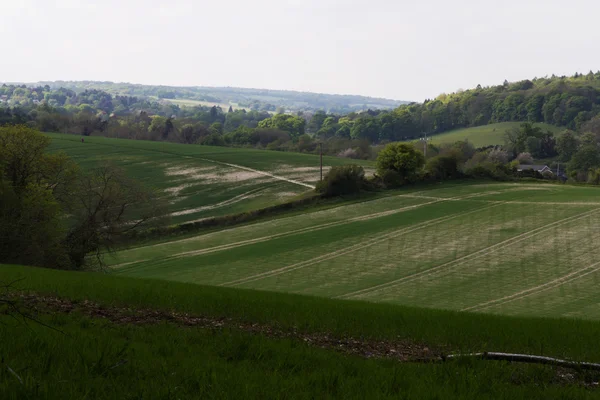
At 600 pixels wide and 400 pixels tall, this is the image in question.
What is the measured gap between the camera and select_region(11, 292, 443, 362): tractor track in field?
10.7 meters

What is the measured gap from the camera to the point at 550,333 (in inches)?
504

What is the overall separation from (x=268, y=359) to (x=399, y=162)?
7391cm

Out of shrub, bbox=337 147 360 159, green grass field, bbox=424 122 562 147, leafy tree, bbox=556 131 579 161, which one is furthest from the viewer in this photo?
green grass field, bbox=424 122 562 147

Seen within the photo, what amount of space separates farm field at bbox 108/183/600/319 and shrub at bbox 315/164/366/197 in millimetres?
3728

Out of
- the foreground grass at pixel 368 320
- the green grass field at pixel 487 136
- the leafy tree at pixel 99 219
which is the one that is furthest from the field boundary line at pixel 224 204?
the green grass field at pixel 487 136

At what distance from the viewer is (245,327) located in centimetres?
1205

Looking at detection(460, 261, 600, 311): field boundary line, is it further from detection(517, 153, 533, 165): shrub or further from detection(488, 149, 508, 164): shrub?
detection(517, 153, 533, 165): shrub

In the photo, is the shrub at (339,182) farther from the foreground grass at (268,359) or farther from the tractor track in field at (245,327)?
the tractor track in field at (245,327)

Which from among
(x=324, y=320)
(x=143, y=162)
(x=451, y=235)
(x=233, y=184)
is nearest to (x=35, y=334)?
(x=324, y=320)

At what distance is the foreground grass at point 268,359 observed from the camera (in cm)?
682

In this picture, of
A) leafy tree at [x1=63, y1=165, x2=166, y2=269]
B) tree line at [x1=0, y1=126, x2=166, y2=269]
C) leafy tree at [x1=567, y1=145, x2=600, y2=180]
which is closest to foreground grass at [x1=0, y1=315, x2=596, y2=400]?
tree line at [x1=0, y1=126, x2=166, y2=269]

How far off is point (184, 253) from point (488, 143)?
140 meters

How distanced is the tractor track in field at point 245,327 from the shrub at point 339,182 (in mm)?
62412

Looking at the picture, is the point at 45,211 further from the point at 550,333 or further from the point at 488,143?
the point at 488,143
